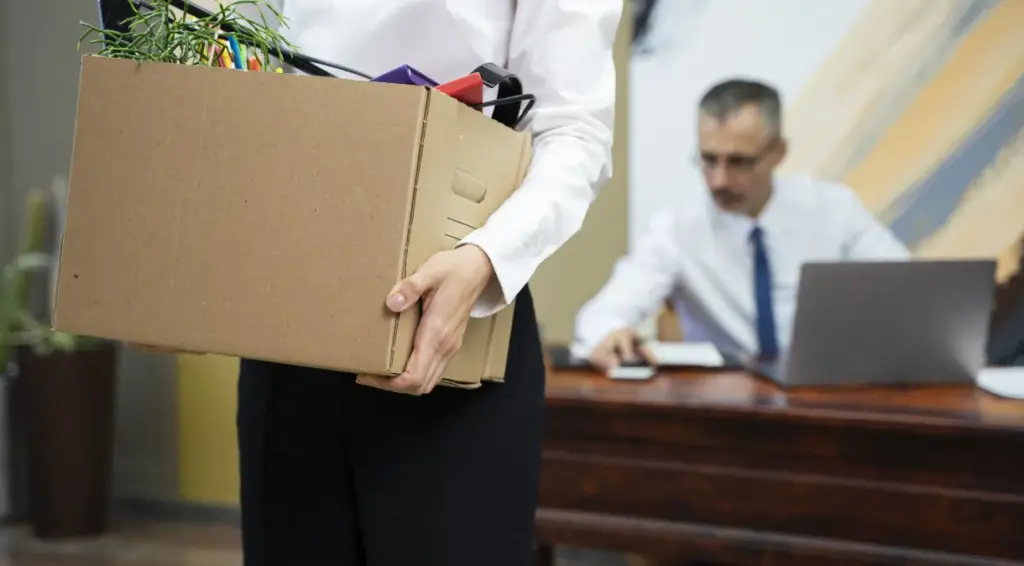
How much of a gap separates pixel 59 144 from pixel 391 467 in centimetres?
288

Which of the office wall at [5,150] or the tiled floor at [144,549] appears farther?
the office wall at [5,150]

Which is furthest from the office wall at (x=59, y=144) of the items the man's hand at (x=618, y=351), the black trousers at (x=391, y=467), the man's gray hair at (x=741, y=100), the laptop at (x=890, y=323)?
the black trousers at (x=391, y=467)

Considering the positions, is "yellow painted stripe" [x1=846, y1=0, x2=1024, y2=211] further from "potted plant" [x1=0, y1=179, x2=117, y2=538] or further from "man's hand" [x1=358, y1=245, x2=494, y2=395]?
"potted plant" [x1=0, y1=179, x2=117, y2=538]

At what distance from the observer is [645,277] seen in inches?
→ 108

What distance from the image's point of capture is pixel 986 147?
2490 millimetres

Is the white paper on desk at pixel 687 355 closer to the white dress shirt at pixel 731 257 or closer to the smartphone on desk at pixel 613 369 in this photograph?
the smartphone on desk at pixel 613 369

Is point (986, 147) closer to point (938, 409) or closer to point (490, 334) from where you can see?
point (938, 409)

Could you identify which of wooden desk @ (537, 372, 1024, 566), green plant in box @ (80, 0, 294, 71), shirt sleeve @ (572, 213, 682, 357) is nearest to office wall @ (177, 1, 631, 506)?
shirt sleeve @ (572, 213, 682, 357)

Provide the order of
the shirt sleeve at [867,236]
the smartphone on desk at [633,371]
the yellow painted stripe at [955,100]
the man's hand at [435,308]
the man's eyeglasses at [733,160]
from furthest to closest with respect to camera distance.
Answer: the man's eyeglasses at [733,160] → the shirt sleeve at [867,236] → the yellow painted stripe at [955,100] → the smartphone on desk at [633,371] → the man's hand at [435,308]

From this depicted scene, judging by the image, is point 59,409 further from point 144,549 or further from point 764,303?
point 764,303

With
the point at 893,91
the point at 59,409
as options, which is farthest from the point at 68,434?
the point at 893,91

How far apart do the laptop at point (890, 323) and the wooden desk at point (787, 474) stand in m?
0.04

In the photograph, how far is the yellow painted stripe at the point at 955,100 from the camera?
247cm

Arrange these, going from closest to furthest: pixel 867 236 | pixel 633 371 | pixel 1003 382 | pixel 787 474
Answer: pixel 787 474 → pixel 1003 382 → pixel 633 371 → pixel 867 236
